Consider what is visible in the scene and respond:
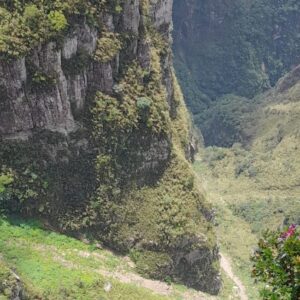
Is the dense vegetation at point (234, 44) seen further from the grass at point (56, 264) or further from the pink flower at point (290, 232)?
the pink flower at point (290, 232)

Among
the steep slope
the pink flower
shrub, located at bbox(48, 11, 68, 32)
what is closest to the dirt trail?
the steep slope

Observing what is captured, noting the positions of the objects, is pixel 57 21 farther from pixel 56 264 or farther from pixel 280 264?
pixel 280 264

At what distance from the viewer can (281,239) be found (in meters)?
12.1

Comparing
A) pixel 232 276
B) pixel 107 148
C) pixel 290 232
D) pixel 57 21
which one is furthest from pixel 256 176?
pixel 290 232

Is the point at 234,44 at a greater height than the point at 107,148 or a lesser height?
greater

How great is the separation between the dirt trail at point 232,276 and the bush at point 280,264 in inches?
1393

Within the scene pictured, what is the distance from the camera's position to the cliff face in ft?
109

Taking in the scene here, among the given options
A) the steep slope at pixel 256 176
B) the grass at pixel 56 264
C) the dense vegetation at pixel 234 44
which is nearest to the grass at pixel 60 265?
the grass at pixel 56 264

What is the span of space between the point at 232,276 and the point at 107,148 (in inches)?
790

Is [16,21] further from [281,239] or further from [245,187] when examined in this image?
[245,187]

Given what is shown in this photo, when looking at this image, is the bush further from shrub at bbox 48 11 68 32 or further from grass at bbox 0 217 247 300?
shrub at bbox 48 11 68 32

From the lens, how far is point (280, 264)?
11977 millimetres

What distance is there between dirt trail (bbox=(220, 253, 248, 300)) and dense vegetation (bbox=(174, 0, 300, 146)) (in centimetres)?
6664

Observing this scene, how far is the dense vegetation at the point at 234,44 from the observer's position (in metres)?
120
